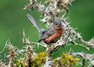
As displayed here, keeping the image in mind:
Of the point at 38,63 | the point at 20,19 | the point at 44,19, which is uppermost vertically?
the point at 20,19

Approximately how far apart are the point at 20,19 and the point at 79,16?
1633 mm

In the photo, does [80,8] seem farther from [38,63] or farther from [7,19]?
[38,63]

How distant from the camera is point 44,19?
197 inches

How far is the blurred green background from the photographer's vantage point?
1419cm

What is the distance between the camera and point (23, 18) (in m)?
16.2

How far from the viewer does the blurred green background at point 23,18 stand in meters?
14.2

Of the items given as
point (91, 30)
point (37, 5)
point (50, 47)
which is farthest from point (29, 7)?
point (91, 30)

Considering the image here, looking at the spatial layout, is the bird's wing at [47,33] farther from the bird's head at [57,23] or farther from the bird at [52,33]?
the bird's head at [57,23]

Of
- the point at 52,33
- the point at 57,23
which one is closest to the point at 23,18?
the point at 52,33

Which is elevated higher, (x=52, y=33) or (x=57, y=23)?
(x=52, y=33)

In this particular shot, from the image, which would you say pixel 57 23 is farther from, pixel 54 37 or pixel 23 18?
pixel 23 18

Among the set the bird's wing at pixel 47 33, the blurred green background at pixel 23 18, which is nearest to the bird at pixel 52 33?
the bird's wing at pixel 47 33

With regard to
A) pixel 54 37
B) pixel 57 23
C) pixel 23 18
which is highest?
pixel 23 18

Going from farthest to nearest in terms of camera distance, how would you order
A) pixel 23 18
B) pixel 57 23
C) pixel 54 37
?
pixel 23 18 < pixel 54 37 < pixel 57 23
